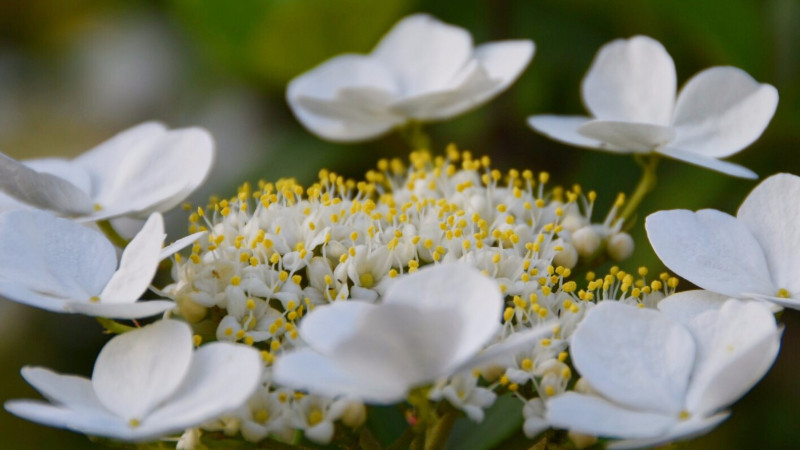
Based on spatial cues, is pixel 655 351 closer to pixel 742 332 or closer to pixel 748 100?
pixel 742 332

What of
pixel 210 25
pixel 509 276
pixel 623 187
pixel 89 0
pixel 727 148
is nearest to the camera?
pixel 509 276

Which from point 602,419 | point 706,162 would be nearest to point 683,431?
point 602,419

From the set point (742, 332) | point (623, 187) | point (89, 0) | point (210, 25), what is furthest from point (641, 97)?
point (89, 0)

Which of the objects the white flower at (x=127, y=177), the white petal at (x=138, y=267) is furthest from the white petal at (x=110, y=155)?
Answer: the white petal at (x=138, y=267)

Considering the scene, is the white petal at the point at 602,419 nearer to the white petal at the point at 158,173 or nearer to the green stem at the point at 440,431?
the green stem at the point at 440,431

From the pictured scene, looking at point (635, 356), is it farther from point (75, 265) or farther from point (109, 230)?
point (109, 230)
